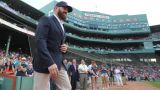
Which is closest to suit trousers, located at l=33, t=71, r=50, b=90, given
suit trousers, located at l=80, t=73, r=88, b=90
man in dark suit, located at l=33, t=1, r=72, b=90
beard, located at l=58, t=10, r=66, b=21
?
man in dark suit, located at l=33, t=1, r=72, b=90

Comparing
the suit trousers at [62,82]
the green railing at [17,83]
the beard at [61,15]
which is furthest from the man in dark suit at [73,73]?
the beard at [61,15]

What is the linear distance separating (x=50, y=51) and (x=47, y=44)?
10 cm

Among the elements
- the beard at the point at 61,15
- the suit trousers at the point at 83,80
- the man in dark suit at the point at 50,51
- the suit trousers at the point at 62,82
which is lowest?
the suit trousers at the point at 83,80

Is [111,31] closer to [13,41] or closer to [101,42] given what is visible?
[101,42]

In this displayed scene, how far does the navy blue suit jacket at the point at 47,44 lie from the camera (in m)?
2.71

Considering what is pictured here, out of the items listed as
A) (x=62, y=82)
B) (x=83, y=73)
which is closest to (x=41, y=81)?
(x=62, y=82)

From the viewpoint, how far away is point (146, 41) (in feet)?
174

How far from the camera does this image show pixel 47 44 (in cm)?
287

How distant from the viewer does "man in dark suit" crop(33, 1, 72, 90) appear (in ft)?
8.88

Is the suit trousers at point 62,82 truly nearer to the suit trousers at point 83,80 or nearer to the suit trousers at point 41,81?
the suit trousers at point 41,81

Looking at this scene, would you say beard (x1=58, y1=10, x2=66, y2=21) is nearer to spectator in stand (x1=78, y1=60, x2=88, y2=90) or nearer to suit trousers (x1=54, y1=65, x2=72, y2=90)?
suit trousers (x1=54, y1=65, x2=72, y2=90)

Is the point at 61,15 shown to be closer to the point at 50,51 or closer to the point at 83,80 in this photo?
the point at 50,51

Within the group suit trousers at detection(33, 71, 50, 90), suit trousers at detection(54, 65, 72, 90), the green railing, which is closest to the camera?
suit trousers at detection(33, 71, 50, 90)

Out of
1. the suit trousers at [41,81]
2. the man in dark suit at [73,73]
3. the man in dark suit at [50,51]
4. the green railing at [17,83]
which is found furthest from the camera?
the man in dark suit at [73,73]
